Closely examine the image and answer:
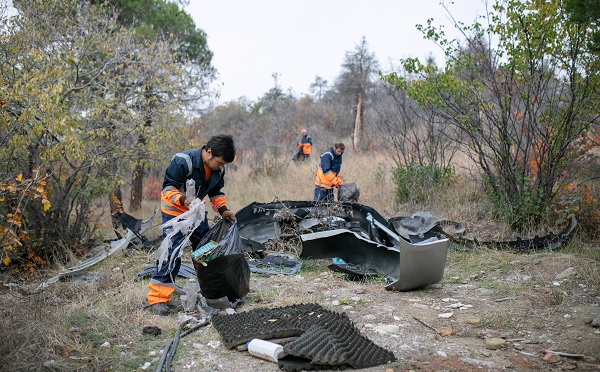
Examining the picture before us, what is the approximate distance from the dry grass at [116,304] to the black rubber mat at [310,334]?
0.49 m

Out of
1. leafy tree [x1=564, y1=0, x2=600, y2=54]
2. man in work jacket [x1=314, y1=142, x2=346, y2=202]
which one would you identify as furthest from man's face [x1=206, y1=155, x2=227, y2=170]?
man in work jacket [x1=314, y1=142, x2=346, y2=202]

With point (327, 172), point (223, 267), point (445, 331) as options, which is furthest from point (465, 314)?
point (327, 172)

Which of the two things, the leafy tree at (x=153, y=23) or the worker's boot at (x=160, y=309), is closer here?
the worker's boot at (x=160, y=309)

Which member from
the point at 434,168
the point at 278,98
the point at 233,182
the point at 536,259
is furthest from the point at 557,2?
the point at 278,98

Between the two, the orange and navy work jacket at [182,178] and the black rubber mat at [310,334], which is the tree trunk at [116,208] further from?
the black rubber mat at [310,334]

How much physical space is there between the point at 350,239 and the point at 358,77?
62.3 feet

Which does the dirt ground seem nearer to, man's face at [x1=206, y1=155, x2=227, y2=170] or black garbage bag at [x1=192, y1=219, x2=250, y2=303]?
black garbage bag at [x1=192, y1=219, x2=250, y2=303]

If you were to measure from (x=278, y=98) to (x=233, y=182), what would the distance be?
15549 millimetres

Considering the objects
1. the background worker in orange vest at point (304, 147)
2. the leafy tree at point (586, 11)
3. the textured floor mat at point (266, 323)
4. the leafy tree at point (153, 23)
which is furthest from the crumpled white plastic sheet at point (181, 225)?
the background worker in orange vest at point (304, 147)

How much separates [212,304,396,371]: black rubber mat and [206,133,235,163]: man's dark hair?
132 centimetres

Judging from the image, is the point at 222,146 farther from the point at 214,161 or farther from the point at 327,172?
the point at 327,172

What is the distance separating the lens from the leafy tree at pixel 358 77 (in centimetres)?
2173

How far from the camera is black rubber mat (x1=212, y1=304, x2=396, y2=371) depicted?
310 centimetres

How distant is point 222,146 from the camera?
428cm
